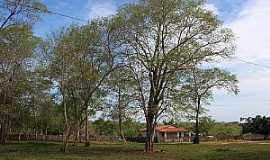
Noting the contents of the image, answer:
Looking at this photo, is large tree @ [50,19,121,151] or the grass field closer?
the grass field

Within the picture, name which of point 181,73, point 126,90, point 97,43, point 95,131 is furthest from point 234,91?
point 95,131

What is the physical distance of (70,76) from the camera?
53031 mm

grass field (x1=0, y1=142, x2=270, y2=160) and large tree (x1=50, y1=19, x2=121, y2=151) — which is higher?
large tree (x1=50, y1=19, x2=121, y2=151)

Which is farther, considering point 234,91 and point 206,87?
point 206,87

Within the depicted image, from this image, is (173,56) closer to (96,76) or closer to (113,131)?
(96,76)

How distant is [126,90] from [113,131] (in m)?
73.0

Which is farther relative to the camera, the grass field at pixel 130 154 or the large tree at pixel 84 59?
the large tree at pixel 84 59

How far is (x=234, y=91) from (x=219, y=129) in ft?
291

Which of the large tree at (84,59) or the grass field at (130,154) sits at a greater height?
the large tree at (84,59)

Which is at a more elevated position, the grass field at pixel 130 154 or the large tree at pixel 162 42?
the large tree at pixel 162 42

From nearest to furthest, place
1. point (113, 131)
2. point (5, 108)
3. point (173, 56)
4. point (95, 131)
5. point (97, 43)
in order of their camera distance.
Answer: point (173, 56)
point (97, 43)
point (5, 108)
point (113, 131)
point (95, 131)

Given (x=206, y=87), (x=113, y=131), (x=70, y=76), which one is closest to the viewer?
(x=70, y=76)

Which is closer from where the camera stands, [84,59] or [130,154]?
[130,154]

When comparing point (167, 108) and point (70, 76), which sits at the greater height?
point (70, 76)
